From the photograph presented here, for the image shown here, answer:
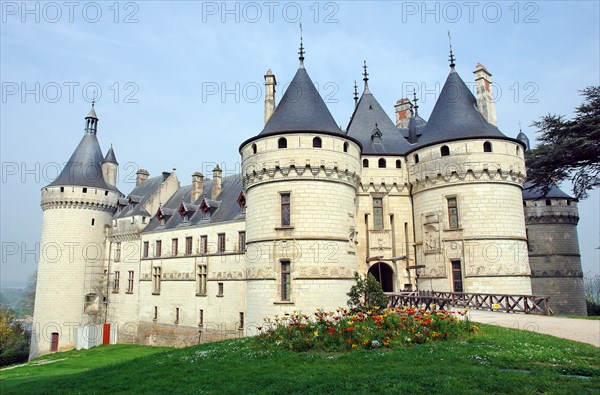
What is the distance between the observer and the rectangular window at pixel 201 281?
100 feet

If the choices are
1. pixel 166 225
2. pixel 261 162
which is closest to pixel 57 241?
pixel 166 225

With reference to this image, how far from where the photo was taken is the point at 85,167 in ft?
131

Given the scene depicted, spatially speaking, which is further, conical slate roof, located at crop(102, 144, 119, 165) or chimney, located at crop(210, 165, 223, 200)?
conical slate roof, located at crop(102, 144, 119, 165)

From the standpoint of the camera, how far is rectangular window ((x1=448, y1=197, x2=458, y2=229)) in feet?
70.2

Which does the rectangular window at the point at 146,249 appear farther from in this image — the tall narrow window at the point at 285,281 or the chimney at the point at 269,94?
the tall narrow window at the point at 285,281

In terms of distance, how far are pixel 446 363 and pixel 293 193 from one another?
39.8ft

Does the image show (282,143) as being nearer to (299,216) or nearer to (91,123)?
(299,216)

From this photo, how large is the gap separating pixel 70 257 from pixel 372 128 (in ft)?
93.4

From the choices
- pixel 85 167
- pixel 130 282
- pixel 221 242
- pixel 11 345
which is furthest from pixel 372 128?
pixel 11 345

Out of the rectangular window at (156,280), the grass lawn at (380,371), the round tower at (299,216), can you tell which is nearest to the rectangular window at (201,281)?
the rectangular window at (156,280)

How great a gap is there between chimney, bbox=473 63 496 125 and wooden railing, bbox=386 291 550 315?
9.86 metres

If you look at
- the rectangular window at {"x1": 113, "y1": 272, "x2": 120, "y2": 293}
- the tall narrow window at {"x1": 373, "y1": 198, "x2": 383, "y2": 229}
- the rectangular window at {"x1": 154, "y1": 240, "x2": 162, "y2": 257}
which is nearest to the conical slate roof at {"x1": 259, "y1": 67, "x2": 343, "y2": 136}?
the tall narrow window at {"x1": 373, "y1": 198, "x2": 383, "y2": 229}

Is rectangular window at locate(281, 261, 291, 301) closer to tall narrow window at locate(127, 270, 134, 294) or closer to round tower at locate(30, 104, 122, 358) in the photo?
tall narrow window at locate(127, 270, 134, 294)

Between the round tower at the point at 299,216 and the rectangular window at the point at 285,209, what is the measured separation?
47 millimetres
